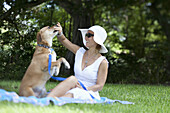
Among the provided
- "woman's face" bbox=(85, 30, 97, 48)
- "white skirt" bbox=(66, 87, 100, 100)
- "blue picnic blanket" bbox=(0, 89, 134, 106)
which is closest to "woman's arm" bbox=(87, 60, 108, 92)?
"white skirt" bbox=(66, 87, 100, 100)

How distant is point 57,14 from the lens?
1420 cm

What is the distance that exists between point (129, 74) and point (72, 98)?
7.63 metres

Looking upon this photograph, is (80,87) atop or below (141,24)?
below

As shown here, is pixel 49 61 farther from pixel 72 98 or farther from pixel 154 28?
pixel 154 28

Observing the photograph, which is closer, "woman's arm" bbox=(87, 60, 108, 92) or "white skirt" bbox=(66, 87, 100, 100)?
"white skirt" bbox=(66, 87, 100, 100)

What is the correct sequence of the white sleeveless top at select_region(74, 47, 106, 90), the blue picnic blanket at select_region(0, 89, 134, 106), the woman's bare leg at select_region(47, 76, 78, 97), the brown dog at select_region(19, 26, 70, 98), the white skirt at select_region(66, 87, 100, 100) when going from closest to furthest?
1. the blue picnic blanket at select_region(0, 89, 134, 106)
2. the brown dog at select_region(19, 26, 70, 98)
3. the woman's bare leg at select_region(47, 76, 78, 97)
4. the white skirt at select_region(66, 87, 100, 100)
5. the white sleeveless top at select_region(74, 47, 106, 90)

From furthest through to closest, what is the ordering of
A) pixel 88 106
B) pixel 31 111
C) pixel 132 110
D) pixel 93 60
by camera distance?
pixel 93 60 < pixel 132 110 < pixel 88 106 < pixel 31 111

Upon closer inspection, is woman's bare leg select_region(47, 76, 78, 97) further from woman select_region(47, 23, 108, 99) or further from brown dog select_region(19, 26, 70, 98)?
brown dog select_region(19, 26, 70, 98)

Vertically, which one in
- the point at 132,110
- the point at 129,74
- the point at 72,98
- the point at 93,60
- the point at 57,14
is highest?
the point at 57,14

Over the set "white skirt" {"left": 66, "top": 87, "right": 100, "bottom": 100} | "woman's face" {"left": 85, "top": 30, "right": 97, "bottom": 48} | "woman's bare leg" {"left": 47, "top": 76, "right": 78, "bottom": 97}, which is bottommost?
"white skirt" {"left": 66, "top": 87, "right": 100, "bottom": 100}

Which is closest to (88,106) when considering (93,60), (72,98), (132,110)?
(72,98)

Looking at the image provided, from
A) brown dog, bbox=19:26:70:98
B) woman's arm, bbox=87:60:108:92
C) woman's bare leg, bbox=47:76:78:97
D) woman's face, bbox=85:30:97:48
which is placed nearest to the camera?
brown dog, bbox=19:26:70:98

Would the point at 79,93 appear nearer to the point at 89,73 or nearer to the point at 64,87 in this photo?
the point at 64,87

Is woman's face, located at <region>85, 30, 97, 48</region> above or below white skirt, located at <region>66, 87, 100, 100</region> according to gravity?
above
